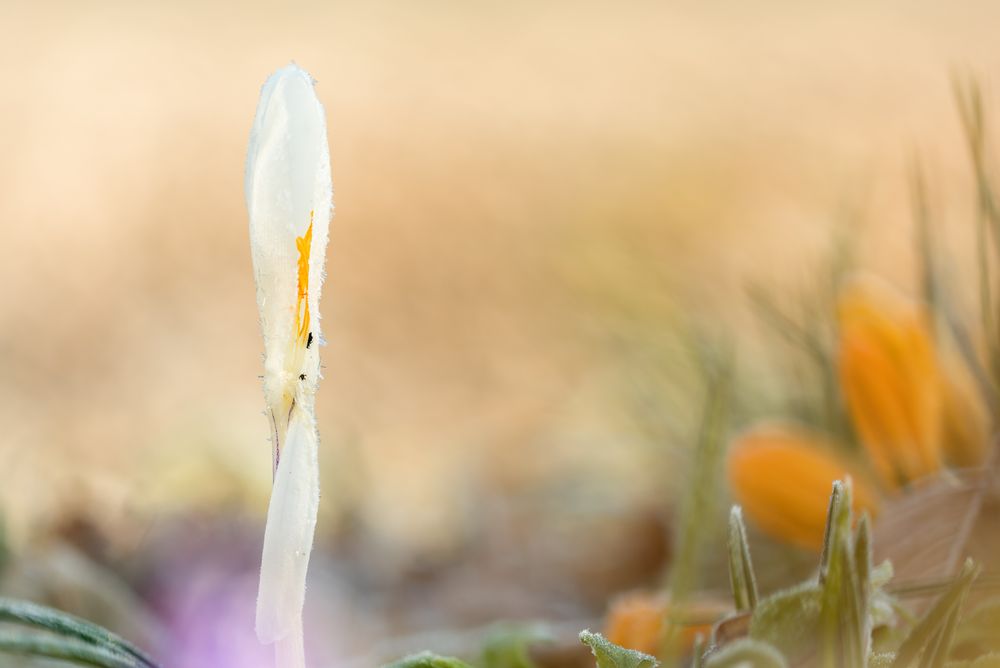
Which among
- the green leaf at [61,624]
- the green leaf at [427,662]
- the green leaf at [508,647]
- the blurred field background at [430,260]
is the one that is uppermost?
the blurred field background at [430,260]

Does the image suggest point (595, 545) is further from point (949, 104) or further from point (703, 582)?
point (949, 104)

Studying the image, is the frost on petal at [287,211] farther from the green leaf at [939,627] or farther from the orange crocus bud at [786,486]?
the orange crocus bud at [786,486]

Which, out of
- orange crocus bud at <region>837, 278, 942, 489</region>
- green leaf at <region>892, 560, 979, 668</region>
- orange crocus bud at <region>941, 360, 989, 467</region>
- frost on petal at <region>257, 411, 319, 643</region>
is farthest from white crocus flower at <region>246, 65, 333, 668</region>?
orange crocus bud at <region>941, 360, 989, 467</region>

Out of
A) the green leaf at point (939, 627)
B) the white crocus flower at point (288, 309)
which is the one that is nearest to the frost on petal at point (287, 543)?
the white crocus flower at point (288, 309)

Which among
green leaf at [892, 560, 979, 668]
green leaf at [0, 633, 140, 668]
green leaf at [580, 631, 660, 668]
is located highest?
green leaf at [0, 633, 140, 668]

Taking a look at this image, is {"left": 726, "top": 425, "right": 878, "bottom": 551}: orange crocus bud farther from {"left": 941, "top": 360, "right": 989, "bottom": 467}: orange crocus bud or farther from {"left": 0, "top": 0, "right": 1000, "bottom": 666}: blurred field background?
{"left": 0, "top": 0, "right": 1000, "bottom": 666}: blurred field background

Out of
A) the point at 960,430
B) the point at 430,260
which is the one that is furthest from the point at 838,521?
the point at 430,260

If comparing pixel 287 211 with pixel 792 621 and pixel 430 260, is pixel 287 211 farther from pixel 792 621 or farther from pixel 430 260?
pixel 430 260
